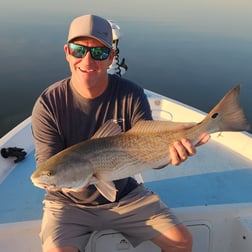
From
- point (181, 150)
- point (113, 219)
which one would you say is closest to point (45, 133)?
point (113, 219)

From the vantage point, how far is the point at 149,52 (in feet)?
49.8

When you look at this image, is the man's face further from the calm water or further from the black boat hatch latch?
the calm water

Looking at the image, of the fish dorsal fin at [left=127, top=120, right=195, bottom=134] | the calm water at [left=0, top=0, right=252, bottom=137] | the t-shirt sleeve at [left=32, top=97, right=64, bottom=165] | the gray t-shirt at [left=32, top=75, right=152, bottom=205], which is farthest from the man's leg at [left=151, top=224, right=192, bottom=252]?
the calm water at [left=0, top=0, right=252, bottom=137]

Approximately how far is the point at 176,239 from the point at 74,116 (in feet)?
3.76

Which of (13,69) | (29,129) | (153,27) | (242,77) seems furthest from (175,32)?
(29,129)

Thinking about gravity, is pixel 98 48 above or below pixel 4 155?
above

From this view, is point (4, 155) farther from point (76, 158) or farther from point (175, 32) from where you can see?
point (175, 32)

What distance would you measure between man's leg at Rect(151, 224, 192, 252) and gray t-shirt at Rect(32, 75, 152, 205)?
1.50 ft

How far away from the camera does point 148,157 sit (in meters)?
2.71

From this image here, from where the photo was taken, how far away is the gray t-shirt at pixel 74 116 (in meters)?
3.02

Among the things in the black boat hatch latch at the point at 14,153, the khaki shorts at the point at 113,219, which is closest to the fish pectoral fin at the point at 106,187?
the khaki shorts at the point at 113,219

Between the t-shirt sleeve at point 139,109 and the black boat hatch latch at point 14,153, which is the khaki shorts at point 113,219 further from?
the black boat hatch latch at point 14,153

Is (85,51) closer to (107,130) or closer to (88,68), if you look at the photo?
(88,68)

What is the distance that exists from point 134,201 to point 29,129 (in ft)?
8.35
